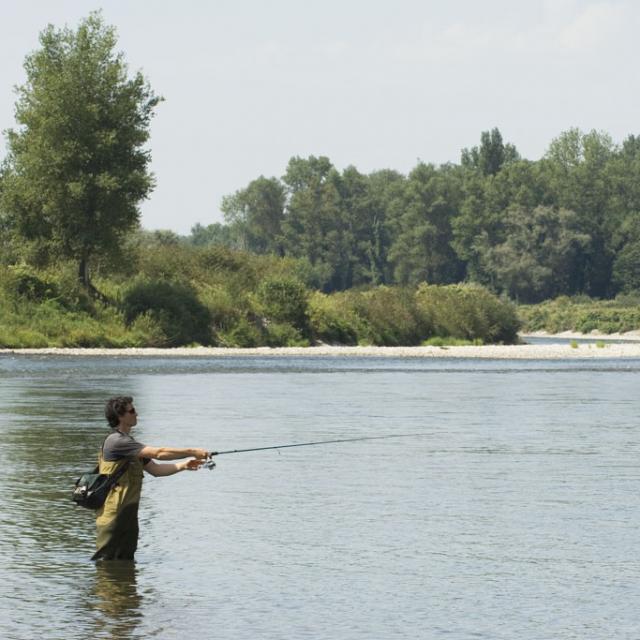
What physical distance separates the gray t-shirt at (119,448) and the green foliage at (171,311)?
2408 inches

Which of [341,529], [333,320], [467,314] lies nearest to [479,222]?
[467,314]

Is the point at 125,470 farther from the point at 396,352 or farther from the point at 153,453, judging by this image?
the point at 396,352

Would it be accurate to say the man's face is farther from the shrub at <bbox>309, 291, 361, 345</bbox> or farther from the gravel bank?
the shrub at <bbox>309, 291, 361, 345</bbox>

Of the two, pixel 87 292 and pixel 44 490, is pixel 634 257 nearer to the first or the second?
pixel 87 292

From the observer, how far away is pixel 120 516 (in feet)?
43.5

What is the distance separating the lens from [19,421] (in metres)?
29.4

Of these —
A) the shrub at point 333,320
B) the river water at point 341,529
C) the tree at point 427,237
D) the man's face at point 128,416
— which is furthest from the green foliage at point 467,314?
the tree at point 427,237

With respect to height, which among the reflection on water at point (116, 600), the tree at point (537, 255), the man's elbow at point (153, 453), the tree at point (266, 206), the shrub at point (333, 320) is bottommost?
the reflection on water at point (116, 600)

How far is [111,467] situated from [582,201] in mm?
159757

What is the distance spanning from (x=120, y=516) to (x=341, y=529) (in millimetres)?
3218

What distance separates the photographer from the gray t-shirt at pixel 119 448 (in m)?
13.1

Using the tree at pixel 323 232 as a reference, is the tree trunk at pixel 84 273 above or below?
below

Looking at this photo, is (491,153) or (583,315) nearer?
(583,315)

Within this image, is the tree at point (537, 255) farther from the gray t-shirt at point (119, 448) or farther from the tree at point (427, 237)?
the gray t-shirt at point (119, 448)
